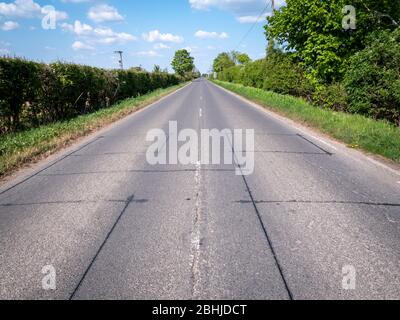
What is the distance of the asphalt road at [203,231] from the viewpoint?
123 inches

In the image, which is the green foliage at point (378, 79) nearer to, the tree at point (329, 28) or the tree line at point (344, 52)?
the tree line at point (344, 52)

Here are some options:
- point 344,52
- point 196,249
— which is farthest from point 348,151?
point 344,52

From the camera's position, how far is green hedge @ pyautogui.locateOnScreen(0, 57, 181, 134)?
36.9 ft

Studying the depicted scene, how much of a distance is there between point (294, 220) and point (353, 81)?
10453 millimetres

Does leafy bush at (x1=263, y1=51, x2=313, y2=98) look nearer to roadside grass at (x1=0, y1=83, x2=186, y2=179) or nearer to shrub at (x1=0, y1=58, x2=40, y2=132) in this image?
roadside grass at (x1=0, y1=83, x2=186, y2=179)

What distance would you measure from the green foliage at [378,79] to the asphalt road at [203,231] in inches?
208

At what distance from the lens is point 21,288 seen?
3139 mm

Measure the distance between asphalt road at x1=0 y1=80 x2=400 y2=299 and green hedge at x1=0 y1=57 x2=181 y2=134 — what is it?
5639mm

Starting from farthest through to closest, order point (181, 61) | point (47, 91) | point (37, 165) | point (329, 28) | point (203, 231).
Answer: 1. point (181, 61)
2. point (329, 28)
3. point (47, 91)
4. point (37, 165)
5. point (203, 231)

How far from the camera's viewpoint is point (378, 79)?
1131cm

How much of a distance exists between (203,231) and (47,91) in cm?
1302

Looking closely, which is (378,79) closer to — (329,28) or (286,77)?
(329,28)
